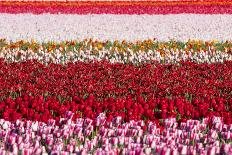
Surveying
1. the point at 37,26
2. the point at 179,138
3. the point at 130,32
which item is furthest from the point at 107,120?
the point at 37,26

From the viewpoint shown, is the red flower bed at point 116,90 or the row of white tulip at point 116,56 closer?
the red flower bed at point 116,90

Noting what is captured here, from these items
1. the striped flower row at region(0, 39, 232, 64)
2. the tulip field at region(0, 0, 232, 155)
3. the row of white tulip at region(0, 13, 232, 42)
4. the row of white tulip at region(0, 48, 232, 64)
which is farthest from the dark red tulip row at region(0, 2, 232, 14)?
the row of white tulip at region(0, 48, 232, 64)

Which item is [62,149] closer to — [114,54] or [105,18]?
[114,54]

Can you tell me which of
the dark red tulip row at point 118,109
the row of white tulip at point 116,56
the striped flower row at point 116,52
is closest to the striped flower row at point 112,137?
the dark red tulip row at point 118,109

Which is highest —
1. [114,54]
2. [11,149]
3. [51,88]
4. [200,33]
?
[200,33]

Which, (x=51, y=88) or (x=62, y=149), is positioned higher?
(x=51, y=88)

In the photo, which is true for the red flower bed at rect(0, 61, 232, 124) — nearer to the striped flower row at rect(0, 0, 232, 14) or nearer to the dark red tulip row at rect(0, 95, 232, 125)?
the dark red tulip row at rect(0, 95, 232, 125)

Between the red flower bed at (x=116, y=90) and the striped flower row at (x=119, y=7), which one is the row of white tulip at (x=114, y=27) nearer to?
the striped flower row at (x=119, y=7)
